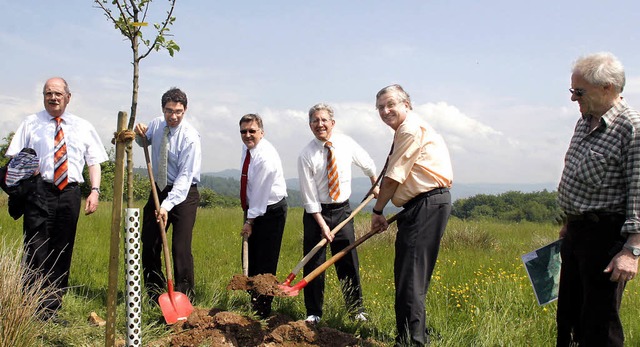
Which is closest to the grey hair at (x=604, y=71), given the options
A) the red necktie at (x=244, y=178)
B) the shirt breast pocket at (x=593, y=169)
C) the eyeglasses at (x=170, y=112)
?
the shirt breast pocket at (x=593, y=169)

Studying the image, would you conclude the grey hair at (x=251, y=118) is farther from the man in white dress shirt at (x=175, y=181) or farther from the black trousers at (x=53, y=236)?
the black trousers at (x=53, y=236)

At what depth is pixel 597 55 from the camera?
3080mm

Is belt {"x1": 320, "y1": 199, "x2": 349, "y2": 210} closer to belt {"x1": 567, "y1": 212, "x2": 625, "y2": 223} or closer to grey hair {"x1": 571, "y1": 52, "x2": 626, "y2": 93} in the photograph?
belt {"x1": 567, "y1": 212, "x2": 625, "y2": 223}

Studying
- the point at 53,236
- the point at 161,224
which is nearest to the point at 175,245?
the point at 161,224

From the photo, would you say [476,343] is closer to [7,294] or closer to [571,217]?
[571,217]

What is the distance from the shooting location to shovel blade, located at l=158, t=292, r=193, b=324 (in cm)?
443

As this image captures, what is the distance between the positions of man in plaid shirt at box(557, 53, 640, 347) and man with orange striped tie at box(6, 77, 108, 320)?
391 cm

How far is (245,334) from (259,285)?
0.40 meters

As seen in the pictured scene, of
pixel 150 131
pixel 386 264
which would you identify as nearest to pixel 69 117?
pixel 150 131

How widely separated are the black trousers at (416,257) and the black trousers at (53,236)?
284 centimetres

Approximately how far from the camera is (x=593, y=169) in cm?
312

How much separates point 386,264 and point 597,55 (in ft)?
17.2

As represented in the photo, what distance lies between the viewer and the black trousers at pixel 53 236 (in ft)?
14.8

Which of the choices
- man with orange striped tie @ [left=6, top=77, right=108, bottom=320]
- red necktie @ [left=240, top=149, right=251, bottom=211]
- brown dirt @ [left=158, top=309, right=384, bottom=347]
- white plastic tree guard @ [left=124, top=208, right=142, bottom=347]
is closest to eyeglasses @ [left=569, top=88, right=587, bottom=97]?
brown dirt @ [left=158, top=309, right=384, bottom=347]
